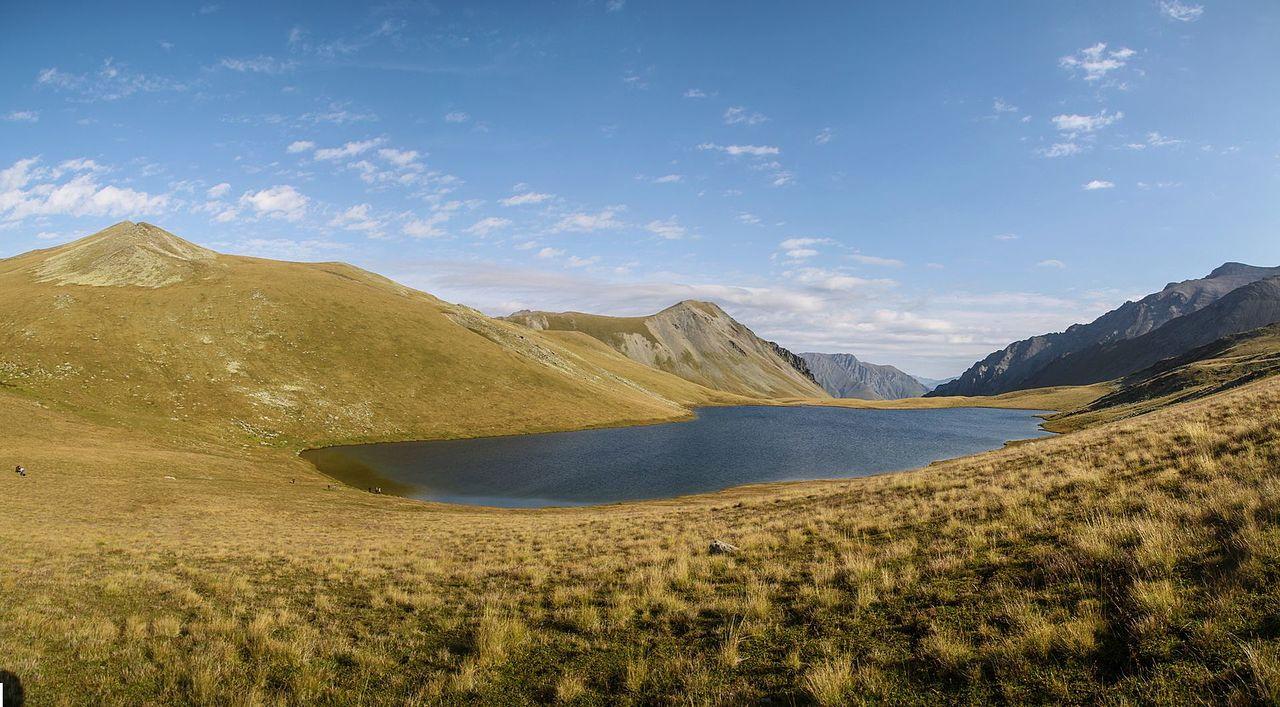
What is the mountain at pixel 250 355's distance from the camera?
66375 millimetres

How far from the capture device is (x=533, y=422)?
9988 cm

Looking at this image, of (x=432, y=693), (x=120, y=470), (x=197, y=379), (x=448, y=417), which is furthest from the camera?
(x=448, y=417)

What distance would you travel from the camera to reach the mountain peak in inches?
3666

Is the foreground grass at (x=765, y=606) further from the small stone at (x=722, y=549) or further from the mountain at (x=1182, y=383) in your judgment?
the mountain at (x=1182, y=383)

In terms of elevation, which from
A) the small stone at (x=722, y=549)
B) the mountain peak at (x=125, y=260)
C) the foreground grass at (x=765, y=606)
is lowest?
the small stone at (x=722, y=549)

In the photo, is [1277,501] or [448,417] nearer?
[1277,501]

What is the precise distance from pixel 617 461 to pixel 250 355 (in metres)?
64.0

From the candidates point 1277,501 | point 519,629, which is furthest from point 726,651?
point 1277,501

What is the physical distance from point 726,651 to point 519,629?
4.54m

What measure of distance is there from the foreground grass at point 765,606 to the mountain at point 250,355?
2219 inches

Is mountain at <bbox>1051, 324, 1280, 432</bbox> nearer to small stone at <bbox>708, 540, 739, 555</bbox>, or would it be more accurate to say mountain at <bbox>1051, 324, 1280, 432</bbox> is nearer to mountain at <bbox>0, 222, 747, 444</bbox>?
small stone at <bbox>708, 540, 739, 555</bbox>

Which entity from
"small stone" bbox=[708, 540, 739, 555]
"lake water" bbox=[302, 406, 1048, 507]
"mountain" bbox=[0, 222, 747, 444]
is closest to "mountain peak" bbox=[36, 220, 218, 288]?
"mountain" bbox=[0, 222, 747, 444]

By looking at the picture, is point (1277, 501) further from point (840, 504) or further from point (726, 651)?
point (840, 504)

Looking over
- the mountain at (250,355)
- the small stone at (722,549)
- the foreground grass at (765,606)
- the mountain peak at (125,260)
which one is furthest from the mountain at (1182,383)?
the mountain peak at (125,260)
